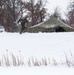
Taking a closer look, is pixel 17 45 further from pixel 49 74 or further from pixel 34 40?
pixel 49 74

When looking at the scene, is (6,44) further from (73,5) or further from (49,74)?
(73,5)

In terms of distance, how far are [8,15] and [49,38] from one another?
151 ft

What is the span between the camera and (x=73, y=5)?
58438 mm

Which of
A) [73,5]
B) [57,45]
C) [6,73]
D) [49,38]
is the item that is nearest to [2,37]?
[49,38]

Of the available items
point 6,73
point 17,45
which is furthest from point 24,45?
point 6,73

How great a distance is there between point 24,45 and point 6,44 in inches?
47.1

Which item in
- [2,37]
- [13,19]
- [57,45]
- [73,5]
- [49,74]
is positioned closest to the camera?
[49,74]

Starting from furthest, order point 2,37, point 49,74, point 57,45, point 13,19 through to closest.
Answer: point 13,19 < point 2,37 < point 57,45 < point 49,74

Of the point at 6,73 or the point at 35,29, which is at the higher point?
the point at 6,73

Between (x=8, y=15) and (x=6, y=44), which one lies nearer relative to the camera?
(x=6, y=44)

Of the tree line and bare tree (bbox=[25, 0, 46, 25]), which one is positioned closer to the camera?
the tree line

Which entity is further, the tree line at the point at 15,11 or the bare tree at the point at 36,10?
the bare tree at the point at 36,10

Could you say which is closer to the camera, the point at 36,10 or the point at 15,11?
the point at 15,11

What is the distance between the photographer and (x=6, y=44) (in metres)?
17.7
